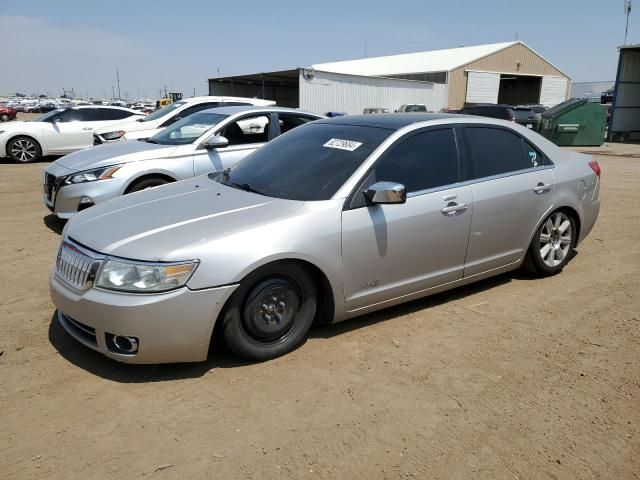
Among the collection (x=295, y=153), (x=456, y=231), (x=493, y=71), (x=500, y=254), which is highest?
(x=493, y=71)

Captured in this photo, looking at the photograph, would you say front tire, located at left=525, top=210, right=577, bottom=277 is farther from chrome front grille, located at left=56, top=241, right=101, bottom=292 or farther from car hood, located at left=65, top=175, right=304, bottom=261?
chrome front grille, located at left=56, top=241, right=101, bottom=292

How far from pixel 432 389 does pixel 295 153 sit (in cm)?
212

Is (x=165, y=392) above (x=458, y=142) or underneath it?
underneath

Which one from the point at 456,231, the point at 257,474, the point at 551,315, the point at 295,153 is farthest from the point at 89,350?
the point at 551,315

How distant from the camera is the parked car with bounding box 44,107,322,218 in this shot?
6113 mm

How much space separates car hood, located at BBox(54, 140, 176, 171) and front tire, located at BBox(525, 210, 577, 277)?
4.41 m

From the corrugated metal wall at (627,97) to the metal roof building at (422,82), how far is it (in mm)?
12144

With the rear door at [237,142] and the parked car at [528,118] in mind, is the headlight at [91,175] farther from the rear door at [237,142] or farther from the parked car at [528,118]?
the parked car at [528,118]

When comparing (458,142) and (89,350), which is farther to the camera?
(458,142)

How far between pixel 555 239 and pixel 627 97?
83.5ft

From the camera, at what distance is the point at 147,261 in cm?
299

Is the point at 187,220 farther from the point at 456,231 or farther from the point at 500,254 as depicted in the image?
the point at 500,254

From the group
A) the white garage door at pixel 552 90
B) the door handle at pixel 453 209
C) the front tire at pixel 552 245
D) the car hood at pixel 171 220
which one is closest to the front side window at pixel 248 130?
the car hood at pixel 171 220

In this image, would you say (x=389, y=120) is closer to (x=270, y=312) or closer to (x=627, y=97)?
(x=270, y=312)
